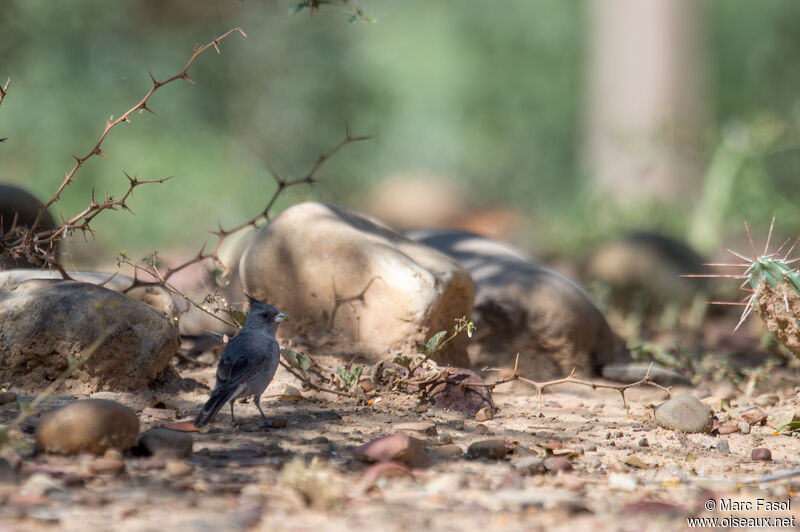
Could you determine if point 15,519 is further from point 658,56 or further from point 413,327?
point 658,56

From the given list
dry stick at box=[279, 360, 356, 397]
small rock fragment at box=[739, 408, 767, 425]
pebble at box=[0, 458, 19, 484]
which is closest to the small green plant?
small rock fragment at box=[739, 408, 767, 425]

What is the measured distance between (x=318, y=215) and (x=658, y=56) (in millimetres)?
8856

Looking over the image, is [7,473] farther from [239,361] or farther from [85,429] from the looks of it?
[239,361]

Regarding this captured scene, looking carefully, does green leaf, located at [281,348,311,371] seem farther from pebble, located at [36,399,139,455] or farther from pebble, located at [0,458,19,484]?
pebble, located at [0,458,19,484]

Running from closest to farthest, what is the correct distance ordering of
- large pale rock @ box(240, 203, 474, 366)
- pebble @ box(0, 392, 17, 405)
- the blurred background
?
1. pebble @ box(0, 392, 17, 405)
2. large pale rock @ box(240, 203, 474, 366)
3. the blurred background

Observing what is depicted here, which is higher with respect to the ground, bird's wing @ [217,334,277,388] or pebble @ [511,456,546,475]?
bird's wing @ [217,334,277,388]

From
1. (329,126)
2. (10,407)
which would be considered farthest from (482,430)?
(329,126)

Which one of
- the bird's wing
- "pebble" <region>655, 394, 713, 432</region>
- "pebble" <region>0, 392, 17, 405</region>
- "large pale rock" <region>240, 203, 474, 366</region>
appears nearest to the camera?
the bird's wing

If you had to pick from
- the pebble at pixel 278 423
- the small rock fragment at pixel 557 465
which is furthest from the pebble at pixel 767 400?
the pebble at pixel 278 423

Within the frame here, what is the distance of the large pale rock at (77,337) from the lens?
4.16 metres

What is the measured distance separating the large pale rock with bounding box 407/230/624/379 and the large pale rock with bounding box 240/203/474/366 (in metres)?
0.64

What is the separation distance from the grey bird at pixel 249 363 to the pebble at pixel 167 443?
31cm

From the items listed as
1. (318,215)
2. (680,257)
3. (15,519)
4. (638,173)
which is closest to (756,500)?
(15,519)

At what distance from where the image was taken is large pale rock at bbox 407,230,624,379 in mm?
5473
